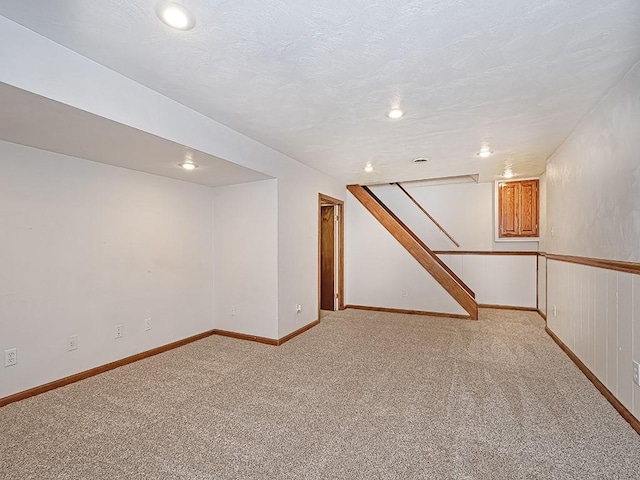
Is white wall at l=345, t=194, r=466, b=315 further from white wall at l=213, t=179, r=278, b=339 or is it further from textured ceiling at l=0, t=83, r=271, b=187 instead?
textured ceiling at l=0, t=83, r=271, b=187

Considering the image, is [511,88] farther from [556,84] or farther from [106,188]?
[106,188]

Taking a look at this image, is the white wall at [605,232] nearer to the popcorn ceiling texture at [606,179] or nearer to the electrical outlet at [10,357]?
the popcorn ceiling texture at [606,179]

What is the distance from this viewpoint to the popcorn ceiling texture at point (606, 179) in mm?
1986

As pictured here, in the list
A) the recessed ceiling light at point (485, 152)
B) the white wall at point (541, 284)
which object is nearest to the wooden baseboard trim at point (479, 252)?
the white wall at point (541, 284)

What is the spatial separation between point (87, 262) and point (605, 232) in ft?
14.3

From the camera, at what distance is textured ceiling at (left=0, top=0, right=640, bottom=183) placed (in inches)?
57.3

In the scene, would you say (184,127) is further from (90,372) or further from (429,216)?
(429,216)

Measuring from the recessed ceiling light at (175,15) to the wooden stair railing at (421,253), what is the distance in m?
4.32

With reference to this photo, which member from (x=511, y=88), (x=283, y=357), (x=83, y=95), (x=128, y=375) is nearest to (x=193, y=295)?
(x=128, y=375)

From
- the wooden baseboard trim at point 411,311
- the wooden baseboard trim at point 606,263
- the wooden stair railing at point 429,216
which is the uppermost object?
the wooden stair railing at point 429,216

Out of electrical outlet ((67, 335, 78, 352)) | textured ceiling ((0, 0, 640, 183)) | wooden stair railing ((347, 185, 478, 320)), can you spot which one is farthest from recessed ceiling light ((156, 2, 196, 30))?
wooden stair railing ((347, 185, 478, 320))

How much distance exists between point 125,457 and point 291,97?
2.48m

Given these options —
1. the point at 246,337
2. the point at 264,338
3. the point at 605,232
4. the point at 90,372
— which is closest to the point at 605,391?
the point at 605,232

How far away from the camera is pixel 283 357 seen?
3.30 meters
